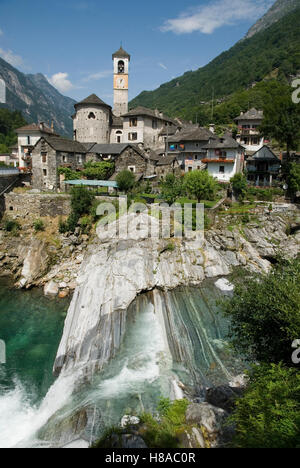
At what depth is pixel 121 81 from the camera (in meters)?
55.4

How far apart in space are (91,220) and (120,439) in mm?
23989

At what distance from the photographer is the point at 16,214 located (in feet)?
110

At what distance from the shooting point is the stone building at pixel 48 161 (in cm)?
3784

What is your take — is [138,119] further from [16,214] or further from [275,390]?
[275,390]

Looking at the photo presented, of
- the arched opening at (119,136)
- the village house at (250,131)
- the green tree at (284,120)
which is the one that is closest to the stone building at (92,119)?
the arched opening at (119,136)

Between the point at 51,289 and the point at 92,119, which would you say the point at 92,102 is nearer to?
the point at 92,119

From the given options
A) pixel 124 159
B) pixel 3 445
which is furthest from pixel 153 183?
pixel 3 445

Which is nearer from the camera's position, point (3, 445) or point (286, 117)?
point (3, 445)

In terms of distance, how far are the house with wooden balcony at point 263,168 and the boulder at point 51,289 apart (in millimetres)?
30848

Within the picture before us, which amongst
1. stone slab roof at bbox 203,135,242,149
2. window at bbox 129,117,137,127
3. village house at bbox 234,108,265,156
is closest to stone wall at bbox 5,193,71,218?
stone slab roof at bbox 203,135,242,149

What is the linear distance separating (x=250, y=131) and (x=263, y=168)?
1543 centimetres

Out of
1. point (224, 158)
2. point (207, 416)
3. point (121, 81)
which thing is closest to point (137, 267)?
point (207, 416)

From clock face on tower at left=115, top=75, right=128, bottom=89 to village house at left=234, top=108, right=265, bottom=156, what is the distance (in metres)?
24.0

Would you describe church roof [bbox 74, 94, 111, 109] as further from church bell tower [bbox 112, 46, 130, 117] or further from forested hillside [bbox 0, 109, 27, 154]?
forested hillside [bbox 0, 109, 27, 154]
